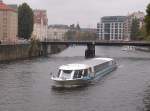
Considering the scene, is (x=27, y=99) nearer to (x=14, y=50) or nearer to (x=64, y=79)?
(x=64, y=79)

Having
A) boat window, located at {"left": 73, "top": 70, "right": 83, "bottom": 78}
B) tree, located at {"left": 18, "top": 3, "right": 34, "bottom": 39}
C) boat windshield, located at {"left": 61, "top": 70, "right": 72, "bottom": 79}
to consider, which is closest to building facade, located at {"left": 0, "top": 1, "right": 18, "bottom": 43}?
tree, located at {"left": 18, "top": 3, "right": 34, "bottom": 39}

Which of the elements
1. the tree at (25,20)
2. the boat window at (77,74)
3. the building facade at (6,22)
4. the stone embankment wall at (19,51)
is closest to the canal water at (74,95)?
the boat window at (77,74)

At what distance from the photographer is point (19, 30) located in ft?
445

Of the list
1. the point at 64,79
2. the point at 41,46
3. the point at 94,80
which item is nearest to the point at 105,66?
the point at 94,80

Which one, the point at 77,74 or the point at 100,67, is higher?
the point at 77,74

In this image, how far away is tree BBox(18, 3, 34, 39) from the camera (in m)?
130

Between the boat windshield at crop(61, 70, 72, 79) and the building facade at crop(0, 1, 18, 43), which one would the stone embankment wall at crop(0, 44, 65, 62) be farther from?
the boat windshield at crop(61, 70, 72, 79)

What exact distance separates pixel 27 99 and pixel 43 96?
2.39 meters

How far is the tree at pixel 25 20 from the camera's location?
130 m

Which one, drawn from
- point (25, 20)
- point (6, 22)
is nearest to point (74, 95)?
point (25, 20)

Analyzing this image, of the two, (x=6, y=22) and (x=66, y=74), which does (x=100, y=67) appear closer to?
(x=66, y=74)

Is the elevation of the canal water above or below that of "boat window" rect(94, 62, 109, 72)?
below

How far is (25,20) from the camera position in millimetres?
130250

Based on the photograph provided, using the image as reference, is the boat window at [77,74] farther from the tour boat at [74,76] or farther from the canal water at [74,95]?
the canal water at [74,95]
